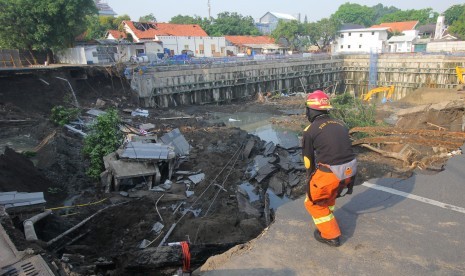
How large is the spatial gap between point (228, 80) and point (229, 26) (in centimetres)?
3215

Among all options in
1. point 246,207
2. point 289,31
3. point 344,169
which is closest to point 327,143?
point 344,169

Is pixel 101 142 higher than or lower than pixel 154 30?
lower

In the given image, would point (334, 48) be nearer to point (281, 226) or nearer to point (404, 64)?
point (404, 64)

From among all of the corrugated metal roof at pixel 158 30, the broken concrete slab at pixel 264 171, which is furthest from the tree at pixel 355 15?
the broken concrete slab at pixel 264 171

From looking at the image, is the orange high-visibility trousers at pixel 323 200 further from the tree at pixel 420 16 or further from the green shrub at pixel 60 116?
the tree at pixel 420 16

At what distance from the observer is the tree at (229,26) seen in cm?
5384

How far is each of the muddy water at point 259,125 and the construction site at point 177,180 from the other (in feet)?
0.41

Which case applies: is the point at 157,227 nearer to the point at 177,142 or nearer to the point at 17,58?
the point at 177,142

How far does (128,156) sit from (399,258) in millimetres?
6942

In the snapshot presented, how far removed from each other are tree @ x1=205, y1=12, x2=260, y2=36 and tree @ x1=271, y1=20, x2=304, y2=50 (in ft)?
24.0

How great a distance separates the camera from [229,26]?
2136 inches

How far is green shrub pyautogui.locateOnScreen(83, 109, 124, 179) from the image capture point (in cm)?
934

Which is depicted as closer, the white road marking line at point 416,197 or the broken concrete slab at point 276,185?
the white road marking line at point 416,197

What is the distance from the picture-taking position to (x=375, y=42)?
164ft
